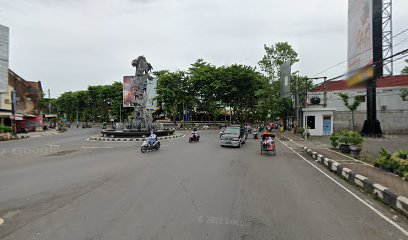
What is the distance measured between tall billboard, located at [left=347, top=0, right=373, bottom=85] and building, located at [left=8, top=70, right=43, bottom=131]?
142 feet

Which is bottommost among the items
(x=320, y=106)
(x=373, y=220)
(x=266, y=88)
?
(x=373, y=220)

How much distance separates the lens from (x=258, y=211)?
15.5 ft

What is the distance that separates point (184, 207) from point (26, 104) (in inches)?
1819

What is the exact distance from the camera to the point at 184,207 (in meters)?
4.86

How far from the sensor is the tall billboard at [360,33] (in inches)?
668

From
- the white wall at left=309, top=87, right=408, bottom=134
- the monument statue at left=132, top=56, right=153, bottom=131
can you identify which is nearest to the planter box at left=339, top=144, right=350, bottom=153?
the white wall at left=309, top=87, right=408, bottom=134

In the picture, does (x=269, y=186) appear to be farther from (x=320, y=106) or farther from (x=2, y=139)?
(x=2, y=139)

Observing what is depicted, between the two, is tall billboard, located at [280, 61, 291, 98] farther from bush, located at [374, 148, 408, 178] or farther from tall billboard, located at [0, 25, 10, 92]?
tall billboard, located at [0, 25, 10, 92]

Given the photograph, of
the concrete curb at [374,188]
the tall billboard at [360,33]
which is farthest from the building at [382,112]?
the concrete curb at [374,188]

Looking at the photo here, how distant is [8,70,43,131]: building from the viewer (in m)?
35.6

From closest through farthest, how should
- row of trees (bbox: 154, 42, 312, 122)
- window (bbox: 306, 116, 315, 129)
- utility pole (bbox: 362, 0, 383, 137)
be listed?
utility pole (bbox: 362, 0, 383, 137)
window (bbox: 306, 116, 315, 129)
row of trees (bbox: 154, 42, 312, 122)

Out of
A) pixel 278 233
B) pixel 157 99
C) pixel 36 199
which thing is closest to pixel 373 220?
pixel 278 233

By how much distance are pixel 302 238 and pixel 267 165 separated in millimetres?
6195

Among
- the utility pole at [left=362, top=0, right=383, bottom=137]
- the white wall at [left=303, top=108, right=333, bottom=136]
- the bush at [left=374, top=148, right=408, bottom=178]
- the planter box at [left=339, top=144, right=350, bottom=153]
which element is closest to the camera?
the bush at [left=374, top=148, right=408, bottom=178]
